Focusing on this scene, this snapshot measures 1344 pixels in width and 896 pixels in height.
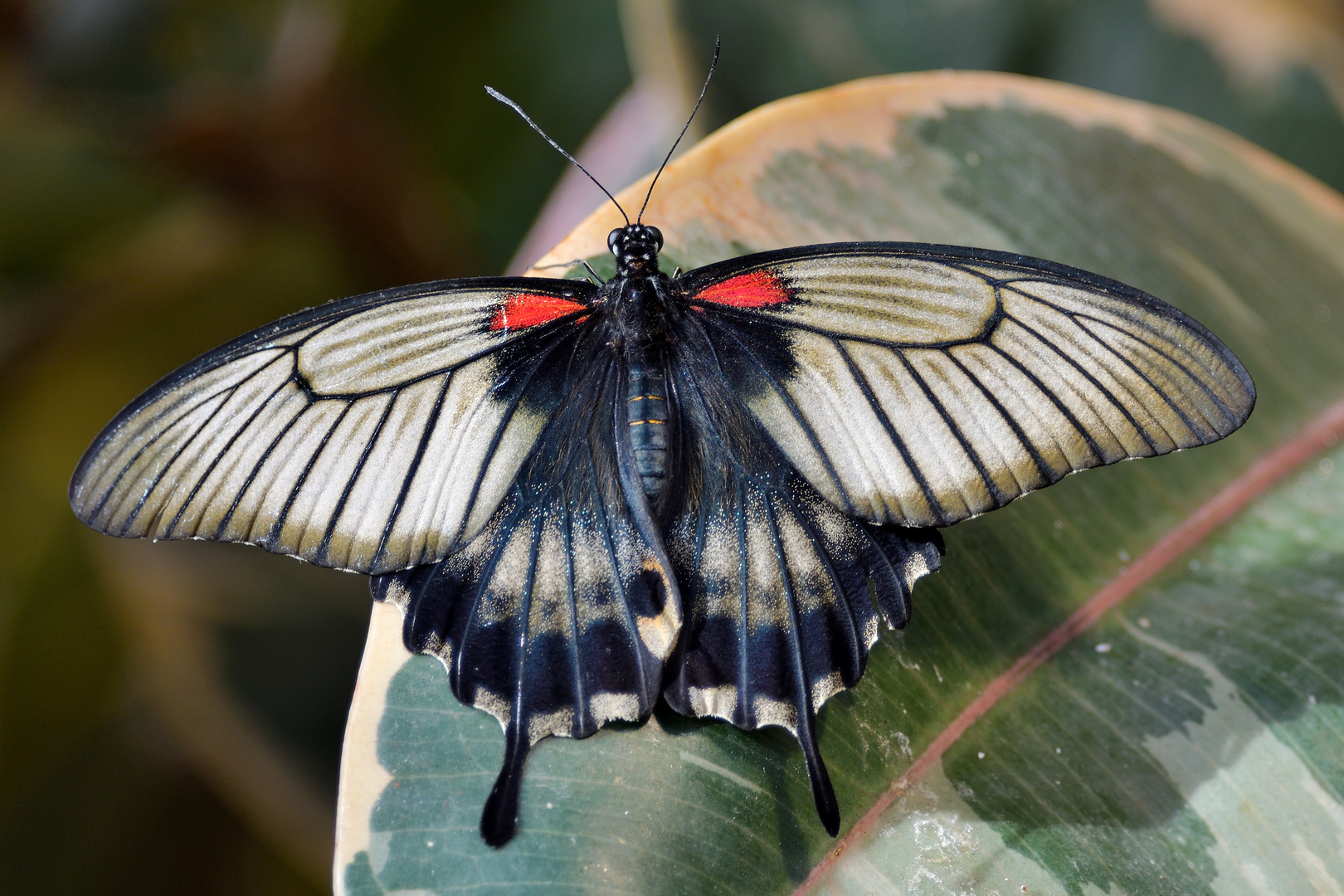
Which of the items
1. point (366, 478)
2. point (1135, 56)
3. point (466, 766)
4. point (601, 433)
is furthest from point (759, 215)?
point (1135, 56)

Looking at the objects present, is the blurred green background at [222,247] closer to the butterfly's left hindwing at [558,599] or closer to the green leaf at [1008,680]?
the green leaf at [1008,680]

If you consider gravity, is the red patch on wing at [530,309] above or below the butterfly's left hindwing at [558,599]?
above

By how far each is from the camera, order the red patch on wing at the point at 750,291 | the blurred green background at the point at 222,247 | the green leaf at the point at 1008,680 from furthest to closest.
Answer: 1. the blurred green background at the point at 222,247
2. the red patch on wing at the point at 750,291
3. the green leaf at the point at 1008,680

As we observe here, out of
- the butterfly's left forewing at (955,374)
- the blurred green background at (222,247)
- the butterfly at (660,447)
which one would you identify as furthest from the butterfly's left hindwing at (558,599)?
the blurred green background at (222,247)

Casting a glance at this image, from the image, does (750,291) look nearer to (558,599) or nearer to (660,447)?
(660,447)

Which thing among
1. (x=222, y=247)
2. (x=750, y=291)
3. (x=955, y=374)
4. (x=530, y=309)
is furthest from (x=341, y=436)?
(x=222, y=247)

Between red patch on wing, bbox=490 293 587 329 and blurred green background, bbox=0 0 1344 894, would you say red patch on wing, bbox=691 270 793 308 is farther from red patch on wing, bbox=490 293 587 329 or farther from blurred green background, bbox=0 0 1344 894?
blurred green background, bbox=0 0 1344 894

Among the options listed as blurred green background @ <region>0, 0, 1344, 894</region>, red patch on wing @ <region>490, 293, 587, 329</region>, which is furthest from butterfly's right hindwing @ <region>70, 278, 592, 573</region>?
blurred green background @ <region>0, 0, 1344, 894</region>

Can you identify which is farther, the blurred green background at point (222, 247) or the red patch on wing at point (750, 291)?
the blurred green background at point (222, 247)
